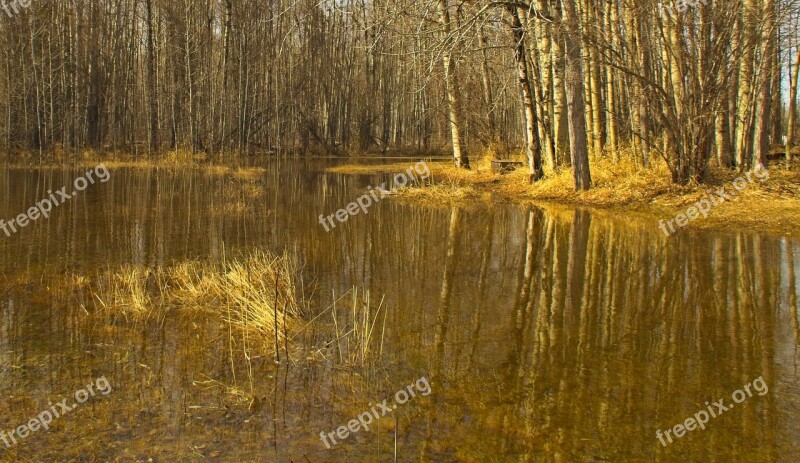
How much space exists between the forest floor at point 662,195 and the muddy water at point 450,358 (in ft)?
5.70

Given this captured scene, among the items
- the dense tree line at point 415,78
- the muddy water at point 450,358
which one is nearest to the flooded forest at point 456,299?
the muddy water at point 450,358

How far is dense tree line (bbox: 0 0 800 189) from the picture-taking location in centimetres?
1459

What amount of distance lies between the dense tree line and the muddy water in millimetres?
5326

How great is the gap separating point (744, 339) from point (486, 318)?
7.64 ft

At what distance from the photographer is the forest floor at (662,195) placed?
12.2 meters

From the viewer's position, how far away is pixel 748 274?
8.12 m

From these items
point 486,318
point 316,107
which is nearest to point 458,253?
point 486,318

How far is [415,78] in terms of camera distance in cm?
1920

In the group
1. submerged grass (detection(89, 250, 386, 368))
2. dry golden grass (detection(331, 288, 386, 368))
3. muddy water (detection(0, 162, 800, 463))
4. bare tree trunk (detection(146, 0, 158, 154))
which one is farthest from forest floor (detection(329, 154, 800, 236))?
bare tree trunk (detection(146, 0, 158, 154))

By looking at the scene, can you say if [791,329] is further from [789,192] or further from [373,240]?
[789,192]

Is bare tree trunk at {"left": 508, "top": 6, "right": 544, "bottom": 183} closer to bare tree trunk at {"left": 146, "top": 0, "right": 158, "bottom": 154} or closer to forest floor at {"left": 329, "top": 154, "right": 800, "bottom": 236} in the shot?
forest floor at {"left": 329, "top": 154, "right": 800, "bottom": 236}

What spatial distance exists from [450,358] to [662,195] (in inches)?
436

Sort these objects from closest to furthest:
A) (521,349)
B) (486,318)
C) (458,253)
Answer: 1. (521,349)
2. (486,318)
3. (458,253)

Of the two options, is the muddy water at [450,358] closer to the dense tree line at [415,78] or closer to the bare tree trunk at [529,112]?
the dense tree line at [415,78]
